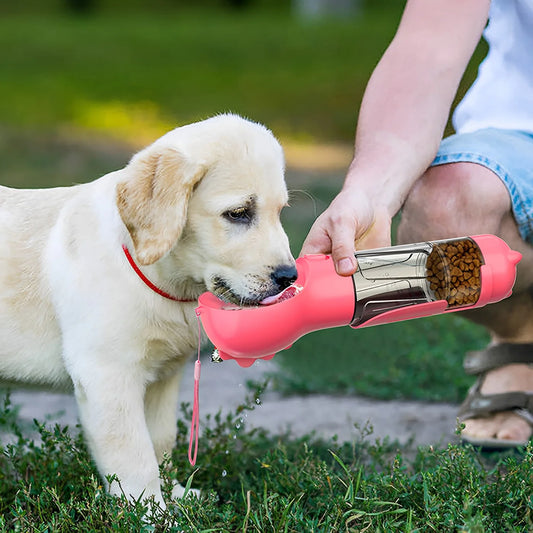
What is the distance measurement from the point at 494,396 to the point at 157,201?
1.48 meters

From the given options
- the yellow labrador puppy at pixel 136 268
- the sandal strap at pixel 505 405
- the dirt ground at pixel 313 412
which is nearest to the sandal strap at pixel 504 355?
the sandal strap at pixel 505 405

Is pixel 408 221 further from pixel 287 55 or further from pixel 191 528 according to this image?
pixel 287 55

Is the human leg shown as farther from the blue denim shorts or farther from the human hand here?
the human hand

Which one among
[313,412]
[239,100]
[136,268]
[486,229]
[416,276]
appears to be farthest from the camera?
[239,100]

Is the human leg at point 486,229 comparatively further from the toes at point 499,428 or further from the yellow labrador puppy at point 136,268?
the yellow labrador puppy at point 136,268

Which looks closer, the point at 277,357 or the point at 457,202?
the point at 457,202

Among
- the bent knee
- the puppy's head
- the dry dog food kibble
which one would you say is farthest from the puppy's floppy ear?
the bent knee

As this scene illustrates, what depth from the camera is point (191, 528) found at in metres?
2.13

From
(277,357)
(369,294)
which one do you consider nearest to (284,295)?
(369,294)

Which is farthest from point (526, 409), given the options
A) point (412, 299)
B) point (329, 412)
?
point (412, 299)

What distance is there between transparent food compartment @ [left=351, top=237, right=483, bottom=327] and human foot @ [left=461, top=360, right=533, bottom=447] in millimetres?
803

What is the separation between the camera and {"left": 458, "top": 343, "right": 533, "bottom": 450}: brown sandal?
3.04 meters

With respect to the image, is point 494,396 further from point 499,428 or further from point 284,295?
point 284,295

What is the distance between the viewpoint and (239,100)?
40.6 feet
